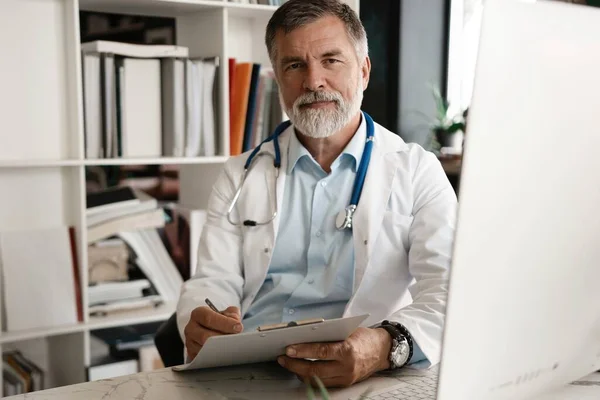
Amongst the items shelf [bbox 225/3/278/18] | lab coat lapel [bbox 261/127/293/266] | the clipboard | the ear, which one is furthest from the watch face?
shelf [bbox 225/3/278/18]

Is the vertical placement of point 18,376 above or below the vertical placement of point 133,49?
below

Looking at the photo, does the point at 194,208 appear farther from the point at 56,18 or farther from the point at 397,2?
the point at 397,2

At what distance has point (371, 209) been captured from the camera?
1729mm

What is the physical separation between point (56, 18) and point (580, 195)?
7.06 feet

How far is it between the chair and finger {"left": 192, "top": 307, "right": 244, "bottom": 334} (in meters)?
0.35

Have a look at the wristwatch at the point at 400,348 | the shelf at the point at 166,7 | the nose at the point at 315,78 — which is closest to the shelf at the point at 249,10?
the shelf at the point at 166,7

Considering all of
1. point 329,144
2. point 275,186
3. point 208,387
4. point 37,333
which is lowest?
point 37,333

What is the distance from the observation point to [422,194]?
5.80ft

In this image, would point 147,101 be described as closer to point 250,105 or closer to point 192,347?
point 250,105

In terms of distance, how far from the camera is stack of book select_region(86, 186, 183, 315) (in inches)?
98.4

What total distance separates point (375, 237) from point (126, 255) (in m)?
1.16

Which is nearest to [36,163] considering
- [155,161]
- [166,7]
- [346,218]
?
[155,161]

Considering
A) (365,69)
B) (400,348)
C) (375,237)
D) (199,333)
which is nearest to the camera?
(400,348)

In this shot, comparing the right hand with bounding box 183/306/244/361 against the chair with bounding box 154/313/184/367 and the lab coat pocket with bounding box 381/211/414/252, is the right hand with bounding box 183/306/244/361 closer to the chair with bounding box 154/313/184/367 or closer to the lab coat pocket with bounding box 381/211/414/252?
the chair with bounding box 154/313/184/367
